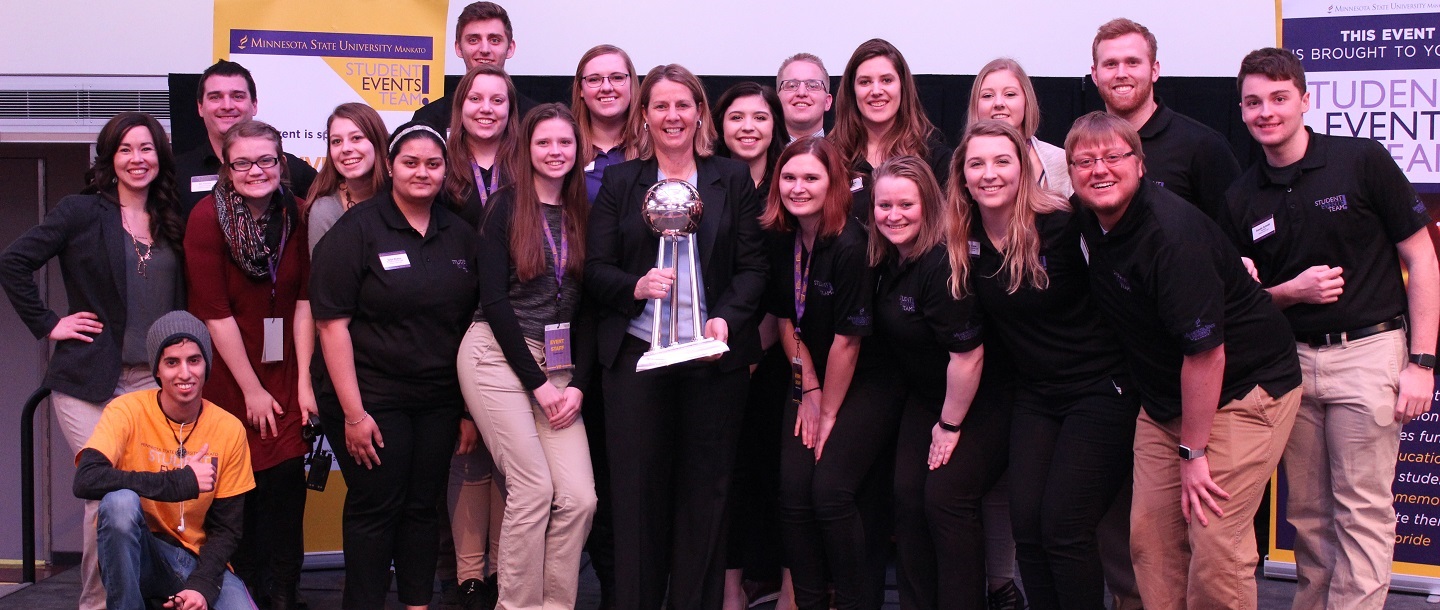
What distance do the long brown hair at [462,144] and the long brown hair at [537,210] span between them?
0.17 m

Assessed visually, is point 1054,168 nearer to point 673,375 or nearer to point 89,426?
point 673,375

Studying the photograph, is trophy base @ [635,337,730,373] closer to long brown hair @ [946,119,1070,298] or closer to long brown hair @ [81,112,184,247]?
long brown hair @ [946,119,1070,298]

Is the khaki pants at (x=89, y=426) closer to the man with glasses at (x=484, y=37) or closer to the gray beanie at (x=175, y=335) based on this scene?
the gray beanie at (x=175, y=335)

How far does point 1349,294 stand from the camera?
3.12 meters

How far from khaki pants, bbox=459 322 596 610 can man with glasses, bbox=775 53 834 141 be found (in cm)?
114

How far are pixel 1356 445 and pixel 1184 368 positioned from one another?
73 centimetres

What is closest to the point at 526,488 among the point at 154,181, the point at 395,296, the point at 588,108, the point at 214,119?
the point at 395,296

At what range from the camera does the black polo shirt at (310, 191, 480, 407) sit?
325 cm

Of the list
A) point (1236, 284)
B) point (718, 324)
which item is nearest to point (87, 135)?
point (718, 324)

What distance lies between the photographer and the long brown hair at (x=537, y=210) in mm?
3244

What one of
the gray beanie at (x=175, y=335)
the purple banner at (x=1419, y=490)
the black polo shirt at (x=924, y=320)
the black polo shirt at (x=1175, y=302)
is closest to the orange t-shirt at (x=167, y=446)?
the gray beanie at (x=175, y=335)

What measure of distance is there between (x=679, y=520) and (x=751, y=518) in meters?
0.55

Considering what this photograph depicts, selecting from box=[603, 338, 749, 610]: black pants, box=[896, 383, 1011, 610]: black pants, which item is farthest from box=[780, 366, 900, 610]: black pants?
box=[603, 338, 749, 610]: black pants

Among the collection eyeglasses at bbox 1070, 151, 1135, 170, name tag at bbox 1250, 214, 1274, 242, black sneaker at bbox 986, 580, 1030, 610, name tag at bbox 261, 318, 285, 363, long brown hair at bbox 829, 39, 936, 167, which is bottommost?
black sneaker at bbox 986, 580, 1030, 610
